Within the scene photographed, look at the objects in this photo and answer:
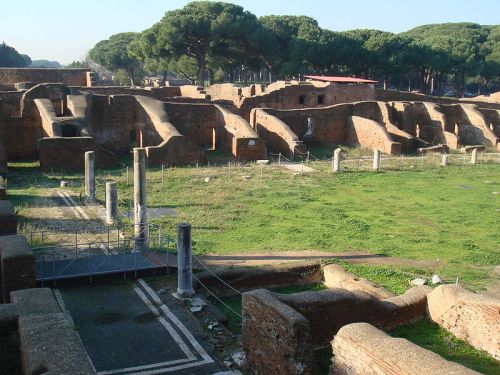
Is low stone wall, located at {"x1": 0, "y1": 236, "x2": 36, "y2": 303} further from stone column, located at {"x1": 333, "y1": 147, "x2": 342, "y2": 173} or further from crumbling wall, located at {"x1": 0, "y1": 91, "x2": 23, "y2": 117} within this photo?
crumbling wall, located at {"x1": 0, "y1": 91, "x2": 23, "y2": 117}

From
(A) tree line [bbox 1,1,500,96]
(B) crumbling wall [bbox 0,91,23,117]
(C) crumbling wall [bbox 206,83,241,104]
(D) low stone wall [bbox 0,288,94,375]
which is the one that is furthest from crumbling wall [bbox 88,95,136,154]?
(D) low stone wall [bbox 0,288,94,375]

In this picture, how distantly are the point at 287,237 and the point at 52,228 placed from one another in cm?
636

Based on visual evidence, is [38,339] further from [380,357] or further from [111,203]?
[111,203]

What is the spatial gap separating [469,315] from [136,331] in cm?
551

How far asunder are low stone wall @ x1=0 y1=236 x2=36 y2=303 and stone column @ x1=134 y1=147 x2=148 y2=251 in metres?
4.19

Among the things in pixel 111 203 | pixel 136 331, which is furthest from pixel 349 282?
pixel 111 203

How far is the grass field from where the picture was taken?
50.3ft

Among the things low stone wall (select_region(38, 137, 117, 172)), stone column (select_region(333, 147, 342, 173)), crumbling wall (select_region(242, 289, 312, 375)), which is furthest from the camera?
stone column (select_region(333, 147, 342, 173))

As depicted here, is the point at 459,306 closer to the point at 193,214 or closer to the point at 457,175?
the point at 193,214

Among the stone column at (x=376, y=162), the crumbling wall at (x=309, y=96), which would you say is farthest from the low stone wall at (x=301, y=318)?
the crumbling wall at (x=309, y=96)

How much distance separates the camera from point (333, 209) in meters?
19.3

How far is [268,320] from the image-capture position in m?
8.22

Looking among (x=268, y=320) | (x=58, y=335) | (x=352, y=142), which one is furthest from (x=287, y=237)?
(x=352, y=142)

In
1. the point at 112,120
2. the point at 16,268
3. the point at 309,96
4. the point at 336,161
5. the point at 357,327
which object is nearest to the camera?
the point at 357,327
